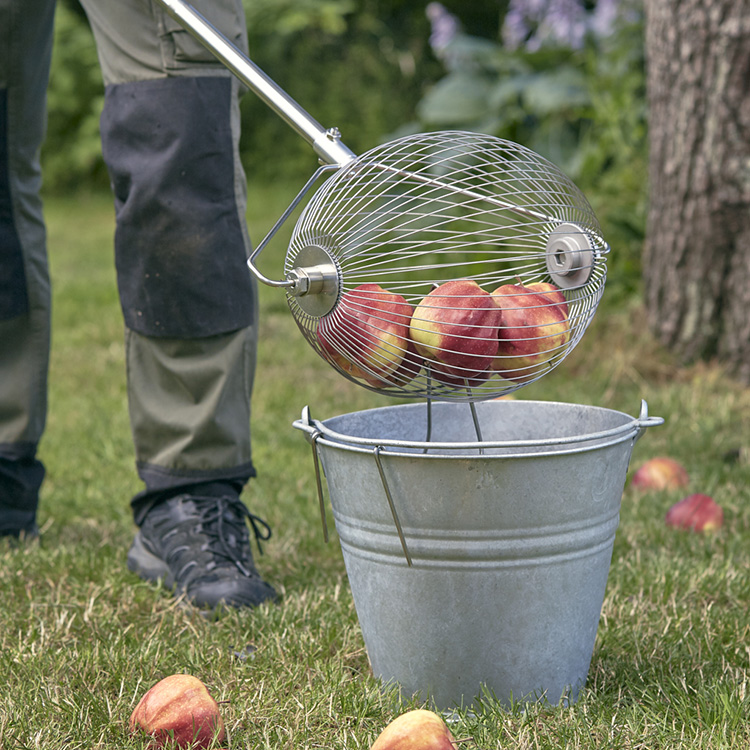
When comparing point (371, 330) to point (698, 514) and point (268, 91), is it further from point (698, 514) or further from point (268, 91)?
point (698, 514)

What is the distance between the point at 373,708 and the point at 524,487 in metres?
0.40

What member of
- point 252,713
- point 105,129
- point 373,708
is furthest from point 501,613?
point 105,129

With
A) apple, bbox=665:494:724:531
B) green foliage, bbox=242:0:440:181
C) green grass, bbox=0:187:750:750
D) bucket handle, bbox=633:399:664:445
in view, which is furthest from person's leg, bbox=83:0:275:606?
green foliage, bbox=242:0:440:181

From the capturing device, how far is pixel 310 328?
154cm

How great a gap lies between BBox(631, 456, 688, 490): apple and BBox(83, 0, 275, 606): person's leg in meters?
1.07

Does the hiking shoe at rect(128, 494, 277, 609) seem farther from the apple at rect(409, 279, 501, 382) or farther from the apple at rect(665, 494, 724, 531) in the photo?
the apple at rect(665, 494, 724, 531)

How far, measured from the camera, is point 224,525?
2.01 m

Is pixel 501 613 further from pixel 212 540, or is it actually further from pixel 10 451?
pixel 10 451

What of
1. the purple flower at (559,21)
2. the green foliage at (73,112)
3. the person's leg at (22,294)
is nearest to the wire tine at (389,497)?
the person's leg at (22,294)

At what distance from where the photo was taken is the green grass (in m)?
1.41

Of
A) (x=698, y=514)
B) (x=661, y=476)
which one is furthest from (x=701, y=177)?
(x=698, y=514)

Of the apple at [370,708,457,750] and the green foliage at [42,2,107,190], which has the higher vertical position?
the green foliage at [42,2,107,190]

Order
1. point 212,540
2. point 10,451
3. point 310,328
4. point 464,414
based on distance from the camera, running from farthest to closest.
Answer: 1. point 10,451
2. point 212,540
3. point 464,414
4. point 310,328

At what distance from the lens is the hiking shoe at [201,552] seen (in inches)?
73.9
